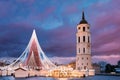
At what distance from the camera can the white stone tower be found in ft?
321

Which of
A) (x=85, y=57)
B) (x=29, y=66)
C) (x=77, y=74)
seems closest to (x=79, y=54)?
(x=85, y=57)

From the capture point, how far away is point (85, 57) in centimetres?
9844

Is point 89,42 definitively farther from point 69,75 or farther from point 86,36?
point 69,75

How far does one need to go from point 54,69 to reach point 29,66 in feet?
25.3

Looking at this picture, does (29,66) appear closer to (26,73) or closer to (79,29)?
(26,73)

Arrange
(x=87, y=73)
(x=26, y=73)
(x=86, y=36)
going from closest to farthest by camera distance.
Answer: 1. (x=26, y=73)
2. (x=87, y=73)
3. (x=86, y=36)

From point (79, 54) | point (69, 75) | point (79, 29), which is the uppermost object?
point (79, 29)

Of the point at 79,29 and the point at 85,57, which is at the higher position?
the point at 79,29

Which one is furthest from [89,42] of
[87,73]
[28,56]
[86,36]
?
[28,56]

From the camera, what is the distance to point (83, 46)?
9888 cm

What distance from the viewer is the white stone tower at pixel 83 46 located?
97750 mm

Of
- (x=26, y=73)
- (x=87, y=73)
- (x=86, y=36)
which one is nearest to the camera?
(x=26, y=73)

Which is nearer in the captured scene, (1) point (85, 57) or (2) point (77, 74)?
(2) point (77, 74)

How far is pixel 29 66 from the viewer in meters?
95.1
